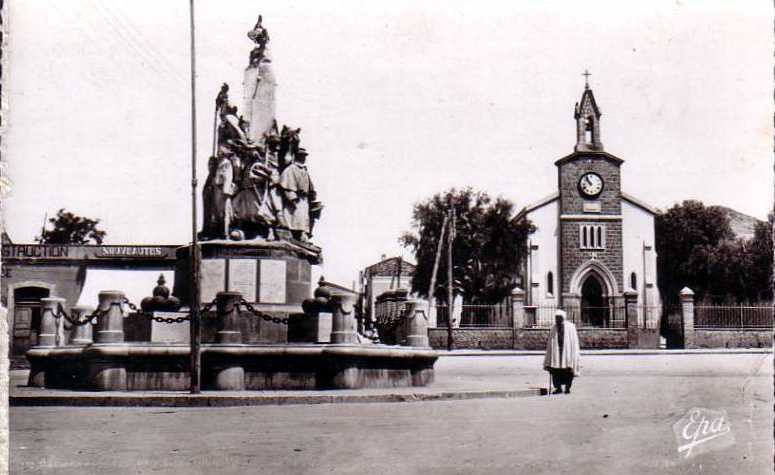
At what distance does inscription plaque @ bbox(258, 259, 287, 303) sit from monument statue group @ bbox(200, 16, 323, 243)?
590 millimetres

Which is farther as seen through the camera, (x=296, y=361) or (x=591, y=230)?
(x=591, y=230)

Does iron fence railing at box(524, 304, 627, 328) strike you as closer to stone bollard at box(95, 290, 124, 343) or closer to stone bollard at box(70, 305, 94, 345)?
stone bollard at box(70, 305, 94, 345)

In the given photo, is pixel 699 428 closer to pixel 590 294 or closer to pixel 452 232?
pixel 452 232

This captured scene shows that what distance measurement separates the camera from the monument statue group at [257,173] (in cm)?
1541

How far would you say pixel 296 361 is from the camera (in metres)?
13.0

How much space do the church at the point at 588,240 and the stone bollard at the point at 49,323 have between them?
45.2m

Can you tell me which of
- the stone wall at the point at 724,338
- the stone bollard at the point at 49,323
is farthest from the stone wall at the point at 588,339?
the stone bollard at the point at 49,323

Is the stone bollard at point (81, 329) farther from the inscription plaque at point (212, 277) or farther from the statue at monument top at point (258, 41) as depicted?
the statue at monument top at point (258, 41)

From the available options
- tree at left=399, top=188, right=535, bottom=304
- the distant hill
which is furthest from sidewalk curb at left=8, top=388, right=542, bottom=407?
the distant hill

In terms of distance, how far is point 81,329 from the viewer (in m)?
14.3

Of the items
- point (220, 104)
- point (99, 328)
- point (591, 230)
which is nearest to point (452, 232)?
point (591, 230)

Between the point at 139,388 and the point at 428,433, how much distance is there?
5898 mm

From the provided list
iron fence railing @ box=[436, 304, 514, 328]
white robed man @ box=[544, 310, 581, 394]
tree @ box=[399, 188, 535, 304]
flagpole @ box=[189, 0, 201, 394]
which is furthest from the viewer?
tree @ box=[399, 188, 535, 304]

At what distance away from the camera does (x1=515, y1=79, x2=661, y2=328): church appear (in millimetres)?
58062
